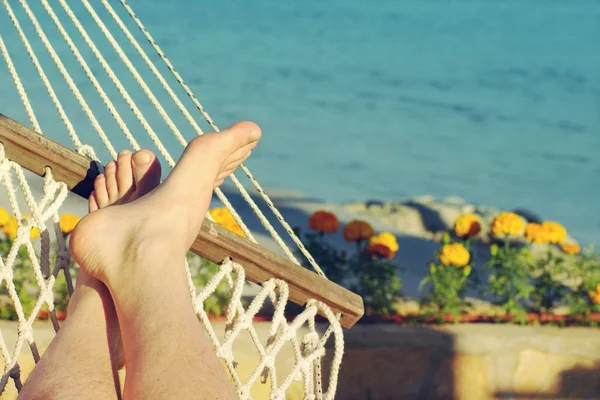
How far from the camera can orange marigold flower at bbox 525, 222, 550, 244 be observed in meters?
2.76

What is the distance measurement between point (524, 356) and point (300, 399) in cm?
59

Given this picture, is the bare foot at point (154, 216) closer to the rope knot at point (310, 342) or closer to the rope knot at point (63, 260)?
the rope knot at point (63, 260)

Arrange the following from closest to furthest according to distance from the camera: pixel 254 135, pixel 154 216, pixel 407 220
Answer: pixel 154 216 < pixel 254 135 < pixel 407 220

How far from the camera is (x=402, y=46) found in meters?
11.0

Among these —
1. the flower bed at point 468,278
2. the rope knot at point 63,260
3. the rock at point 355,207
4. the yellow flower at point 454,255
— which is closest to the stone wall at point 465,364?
the flower bed at point 468,278

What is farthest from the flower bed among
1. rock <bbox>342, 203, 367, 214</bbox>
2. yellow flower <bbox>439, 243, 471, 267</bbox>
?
rock <bbox>342, 203, 367, 214</bbox>

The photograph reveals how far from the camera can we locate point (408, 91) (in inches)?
341

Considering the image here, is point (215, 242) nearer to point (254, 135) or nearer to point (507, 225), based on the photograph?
point (254, 135)

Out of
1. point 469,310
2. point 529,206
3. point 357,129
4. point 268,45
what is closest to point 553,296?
point 469,310

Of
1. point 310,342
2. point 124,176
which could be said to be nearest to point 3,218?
point 124,176

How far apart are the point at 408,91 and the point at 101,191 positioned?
7.21m

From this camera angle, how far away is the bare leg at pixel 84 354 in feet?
4.25

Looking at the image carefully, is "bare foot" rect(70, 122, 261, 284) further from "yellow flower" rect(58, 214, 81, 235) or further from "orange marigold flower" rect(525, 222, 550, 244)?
"orange marigold flower" rect(525, 222, 550, 244)

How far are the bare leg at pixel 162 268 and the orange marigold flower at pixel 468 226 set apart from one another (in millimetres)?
1212
